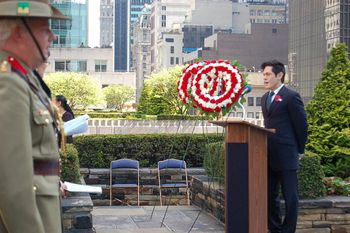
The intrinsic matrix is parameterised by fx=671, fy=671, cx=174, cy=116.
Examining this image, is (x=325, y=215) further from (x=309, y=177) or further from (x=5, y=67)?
(x=5, y=67)

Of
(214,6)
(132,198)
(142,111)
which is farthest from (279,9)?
(132,198)

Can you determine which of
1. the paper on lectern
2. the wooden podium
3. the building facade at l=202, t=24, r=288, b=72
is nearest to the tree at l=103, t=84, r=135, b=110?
the building facade at l=202, t=24, r=288, b=72

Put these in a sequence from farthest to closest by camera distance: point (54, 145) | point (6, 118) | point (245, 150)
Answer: point (245, 150)
point (54, 145)
point (6, 118)

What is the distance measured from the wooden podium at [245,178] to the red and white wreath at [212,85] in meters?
1.49

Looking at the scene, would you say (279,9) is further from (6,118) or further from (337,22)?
(6,118)

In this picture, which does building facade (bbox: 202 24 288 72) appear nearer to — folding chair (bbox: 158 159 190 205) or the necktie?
folding chair (bbox: 158 159 190 205)

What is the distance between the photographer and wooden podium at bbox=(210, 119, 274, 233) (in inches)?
296

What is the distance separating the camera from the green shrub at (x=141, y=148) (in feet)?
45.7

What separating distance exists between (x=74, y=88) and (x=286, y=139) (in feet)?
222

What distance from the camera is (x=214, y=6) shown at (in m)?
163

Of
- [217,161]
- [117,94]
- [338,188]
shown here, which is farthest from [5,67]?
[117,94]

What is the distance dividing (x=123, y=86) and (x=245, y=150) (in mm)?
94096

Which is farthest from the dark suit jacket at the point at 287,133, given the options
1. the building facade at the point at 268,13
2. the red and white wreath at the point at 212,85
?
the building facade at the point at 268,13

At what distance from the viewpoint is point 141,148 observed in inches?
566
